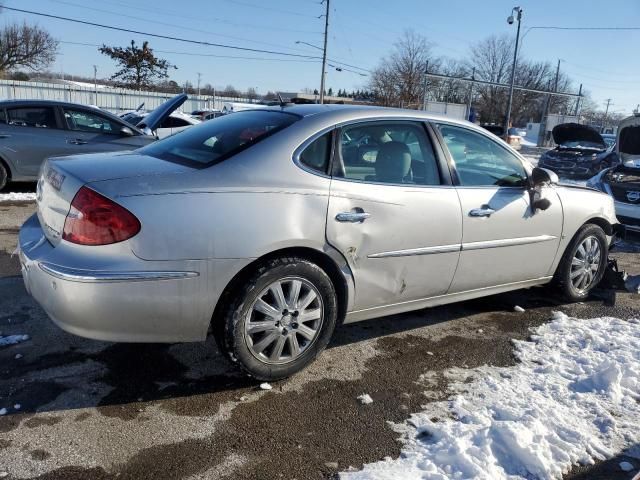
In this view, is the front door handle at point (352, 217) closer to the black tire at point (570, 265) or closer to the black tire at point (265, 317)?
the black tire at point (265, 317)

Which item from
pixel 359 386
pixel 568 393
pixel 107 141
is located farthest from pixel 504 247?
pixel 107 141

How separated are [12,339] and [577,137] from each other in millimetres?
14913

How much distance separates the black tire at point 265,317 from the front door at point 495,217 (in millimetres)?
1135

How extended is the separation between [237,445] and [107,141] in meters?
7.42

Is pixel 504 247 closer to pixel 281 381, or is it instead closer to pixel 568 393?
pixel 568 393

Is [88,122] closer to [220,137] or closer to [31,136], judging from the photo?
[31,136]

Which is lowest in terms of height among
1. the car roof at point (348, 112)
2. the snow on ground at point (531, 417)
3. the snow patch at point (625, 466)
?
the snow patch at point (625, 466)

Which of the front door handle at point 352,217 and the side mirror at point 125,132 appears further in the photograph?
the side mirror at point 125,132

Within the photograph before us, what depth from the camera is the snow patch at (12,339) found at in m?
3.41

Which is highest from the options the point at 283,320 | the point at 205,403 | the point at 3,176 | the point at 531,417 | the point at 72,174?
the point at 72,174

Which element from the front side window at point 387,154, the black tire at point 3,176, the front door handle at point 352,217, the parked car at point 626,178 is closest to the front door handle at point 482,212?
the front side window at point 387,154

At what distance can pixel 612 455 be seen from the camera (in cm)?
262

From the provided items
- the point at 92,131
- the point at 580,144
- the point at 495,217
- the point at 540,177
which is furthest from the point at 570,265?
the point at 580,144

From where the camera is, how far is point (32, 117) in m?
8.51
